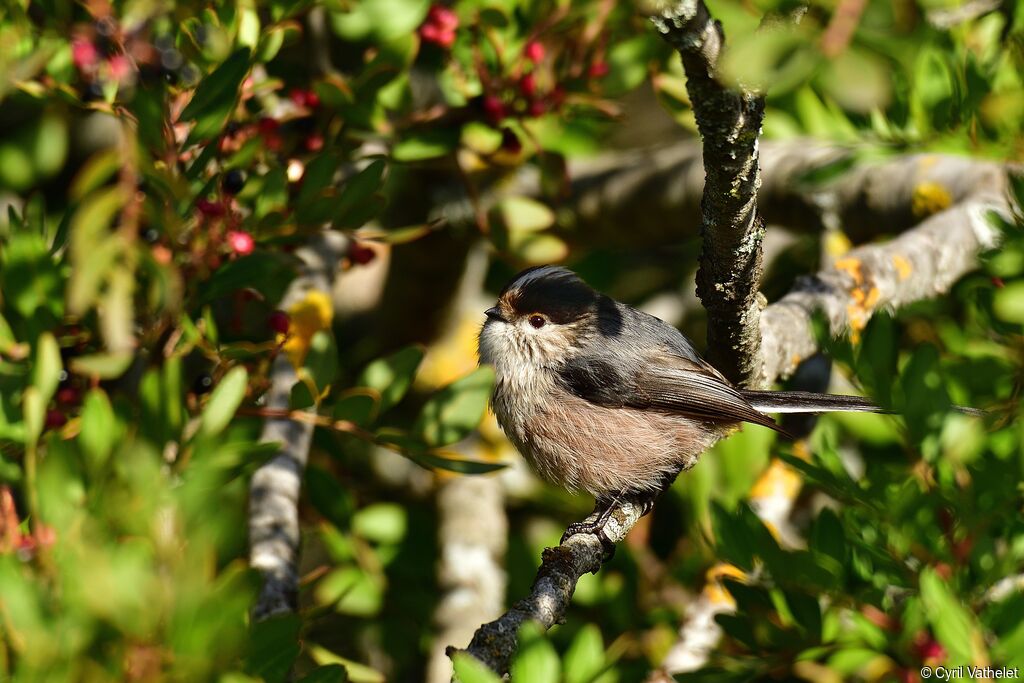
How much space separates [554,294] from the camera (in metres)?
3.47

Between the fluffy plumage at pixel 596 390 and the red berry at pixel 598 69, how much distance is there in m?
0.71

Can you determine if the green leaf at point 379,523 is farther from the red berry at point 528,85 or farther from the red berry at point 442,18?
the red berry at point 442,18

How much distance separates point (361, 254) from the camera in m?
3.54

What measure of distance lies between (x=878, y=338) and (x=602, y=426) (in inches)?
46.8

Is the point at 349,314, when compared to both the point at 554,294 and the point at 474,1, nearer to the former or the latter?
the point at 554,294

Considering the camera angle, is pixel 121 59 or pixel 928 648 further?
pixel 121 59

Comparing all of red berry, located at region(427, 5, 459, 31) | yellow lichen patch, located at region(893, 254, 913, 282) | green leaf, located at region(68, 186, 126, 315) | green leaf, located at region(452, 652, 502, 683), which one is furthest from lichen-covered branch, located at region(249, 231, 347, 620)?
yellow lichen patch, located at region(893, 254, 913, 282)

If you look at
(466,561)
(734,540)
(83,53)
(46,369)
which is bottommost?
(466,561)

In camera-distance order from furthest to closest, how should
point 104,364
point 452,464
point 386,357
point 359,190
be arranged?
point 386,357 < point 359,190 < point 452,464 < point 104,364

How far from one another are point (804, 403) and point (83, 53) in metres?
2.38

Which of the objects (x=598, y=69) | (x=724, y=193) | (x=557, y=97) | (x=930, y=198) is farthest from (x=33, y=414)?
(x=930, y=198)

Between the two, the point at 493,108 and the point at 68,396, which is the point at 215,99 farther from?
the point at 493,108

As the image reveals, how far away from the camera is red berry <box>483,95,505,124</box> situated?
10.5ft

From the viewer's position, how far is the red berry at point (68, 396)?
2.62 m
